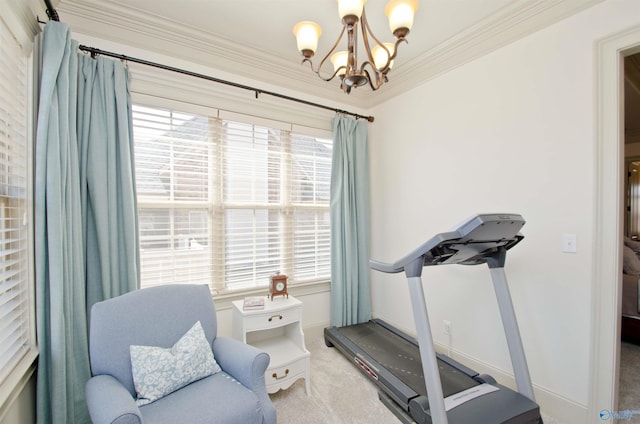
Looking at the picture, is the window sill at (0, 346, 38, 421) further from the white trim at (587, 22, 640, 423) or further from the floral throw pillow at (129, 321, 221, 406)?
the white trim at (587, 22, 640, 423)

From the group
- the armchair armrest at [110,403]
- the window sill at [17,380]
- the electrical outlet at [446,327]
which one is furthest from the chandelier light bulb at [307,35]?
the electrical outlet at [446,327]

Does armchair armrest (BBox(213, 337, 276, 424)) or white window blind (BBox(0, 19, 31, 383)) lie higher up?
white window blind (BBox(0, 19, 31, 383))

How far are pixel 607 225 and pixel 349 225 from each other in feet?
6.24

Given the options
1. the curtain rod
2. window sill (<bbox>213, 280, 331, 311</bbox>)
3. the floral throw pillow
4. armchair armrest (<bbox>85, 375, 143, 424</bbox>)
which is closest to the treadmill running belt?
window sill (<bbox>213, 280, 331, 311</bbox>)

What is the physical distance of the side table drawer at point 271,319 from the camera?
201cm

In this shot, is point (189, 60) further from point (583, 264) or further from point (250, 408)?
point (583, 264)

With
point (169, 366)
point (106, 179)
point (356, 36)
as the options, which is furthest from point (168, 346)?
point (356, 36)

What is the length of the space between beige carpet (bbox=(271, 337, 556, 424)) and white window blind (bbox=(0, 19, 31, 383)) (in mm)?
1475

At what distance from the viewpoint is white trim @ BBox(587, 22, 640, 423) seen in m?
1.57

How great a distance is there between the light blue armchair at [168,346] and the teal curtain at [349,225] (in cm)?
144

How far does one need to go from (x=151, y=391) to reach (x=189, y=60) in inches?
91.4

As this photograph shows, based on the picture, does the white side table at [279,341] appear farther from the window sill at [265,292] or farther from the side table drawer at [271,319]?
the window sill at [265,292]

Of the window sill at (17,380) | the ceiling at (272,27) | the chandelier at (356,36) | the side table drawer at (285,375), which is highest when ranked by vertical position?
the ceiling at (272,27)

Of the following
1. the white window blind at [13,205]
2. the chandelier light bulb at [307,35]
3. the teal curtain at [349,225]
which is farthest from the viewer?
the teal curtain at [349,225]
